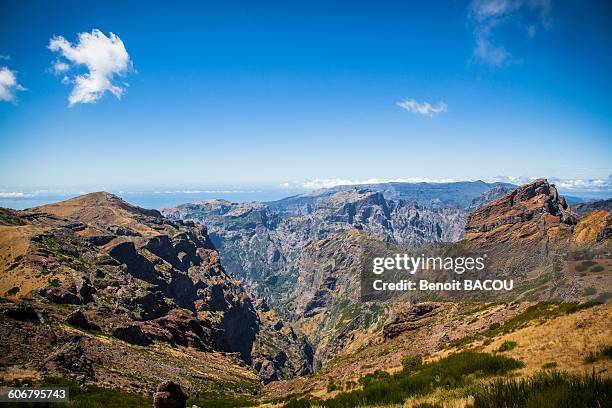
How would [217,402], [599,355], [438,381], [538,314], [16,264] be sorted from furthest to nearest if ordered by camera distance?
[16,264] → [217,402] → [538,314] → [438,381] → [599,355]

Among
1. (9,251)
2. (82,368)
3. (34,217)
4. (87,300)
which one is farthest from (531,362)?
(34,217)

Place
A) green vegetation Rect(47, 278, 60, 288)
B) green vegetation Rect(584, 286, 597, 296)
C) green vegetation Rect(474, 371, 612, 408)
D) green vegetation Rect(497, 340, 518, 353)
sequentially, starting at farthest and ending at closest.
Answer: green vegetation Rect(47, 278, 60, 288) < green vegetation Rect(584, 286, 597, 296) < green vegetation Rect(497, 340, 518, 353) < green vegetation Rect(474, 371, 612, 408)

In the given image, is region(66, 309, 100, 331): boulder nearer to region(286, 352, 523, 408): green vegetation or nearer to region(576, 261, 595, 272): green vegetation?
region(286, 352, 523, 408): green vegetation

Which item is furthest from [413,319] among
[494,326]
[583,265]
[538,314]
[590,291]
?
[538,314]

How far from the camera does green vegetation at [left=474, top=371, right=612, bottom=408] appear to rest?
8234mm

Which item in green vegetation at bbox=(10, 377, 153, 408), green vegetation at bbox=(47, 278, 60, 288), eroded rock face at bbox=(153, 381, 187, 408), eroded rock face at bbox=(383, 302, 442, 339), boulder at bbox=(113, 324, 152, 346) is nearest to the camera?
eroded rock face at bbox=(153, 381, 187, 408)

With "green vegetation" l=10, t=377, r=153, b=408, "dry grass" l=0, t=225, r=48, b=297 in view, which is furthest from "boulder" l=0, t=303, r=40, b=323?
Result: "dry grass" l=0, t=225, r=48, b=297

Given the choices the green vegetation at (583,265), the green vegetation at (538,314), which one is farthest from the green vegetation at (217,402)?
the green vegetation at (583,265)

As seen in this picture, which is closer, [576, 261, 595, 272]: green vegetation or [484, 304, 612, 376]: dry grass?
[484, 304, 612, 376]: dry grass

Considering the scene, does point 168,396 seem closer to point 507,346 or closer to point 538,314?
point 507,346

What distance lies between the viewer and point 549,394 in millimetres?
8688

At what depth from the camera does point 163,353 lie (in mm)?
75625

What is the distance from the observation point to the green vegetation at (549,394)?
324 inches

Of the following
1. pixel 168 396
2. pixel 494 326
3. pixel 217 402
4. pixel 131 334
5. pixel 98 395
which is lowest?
pixel 131 334
